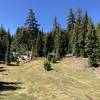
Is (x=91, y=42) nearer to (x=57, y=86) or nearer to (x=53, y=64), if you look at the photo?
(x=53, y=64)

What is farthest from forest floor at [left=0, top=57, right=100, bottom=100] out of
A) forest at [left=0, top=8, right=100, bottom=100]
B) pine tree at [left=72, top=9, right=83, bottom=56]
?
pine tree at [left=72, top=9, right=83, bottom=56]

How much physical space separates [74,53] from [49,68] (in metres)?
20.7

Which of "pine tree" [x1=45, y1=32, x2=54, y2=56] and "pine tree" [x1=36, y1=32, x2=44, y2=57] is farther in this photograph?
"pine tree" [x1=45, y1=32, x2=54, y2=56]

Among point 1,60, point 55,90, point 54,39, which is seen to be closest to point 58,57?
point 54,39

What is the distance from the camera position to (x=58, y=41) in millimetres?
88062


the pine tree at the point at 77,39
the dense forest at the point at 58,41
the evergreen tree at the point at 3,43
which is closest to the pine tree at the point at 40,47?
the dense forest at the point at 58,41

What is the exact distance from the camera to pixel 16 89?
128ft

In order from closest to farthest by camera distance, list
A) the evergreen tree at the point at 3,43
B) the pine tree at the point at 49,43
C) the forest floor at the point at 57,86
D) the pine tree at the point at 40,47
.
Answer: the forest floor at the point at 57,86
the evergreen tree at the point at 3,43
the pine tree at the point at 40,47
the pine tree at the point at 49,43

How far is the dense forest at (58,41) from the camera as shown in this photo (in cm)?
7506

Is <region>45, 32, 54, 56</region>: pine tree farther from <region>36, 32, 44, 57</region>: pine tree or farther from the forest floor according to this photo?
the forest floor

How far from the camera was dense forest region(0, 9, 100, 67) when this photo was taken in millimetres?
75062

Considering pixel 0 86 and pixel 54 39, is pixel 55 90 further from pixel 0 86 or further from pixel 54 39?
pixel 54 39

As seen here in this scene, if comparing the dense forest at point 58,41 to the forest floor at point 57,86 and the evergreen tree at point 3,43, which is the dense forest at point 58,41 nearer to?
the evergreen tree at point 3,43

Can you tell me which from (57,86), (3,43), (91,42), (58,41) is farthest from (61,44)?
(57,86)
